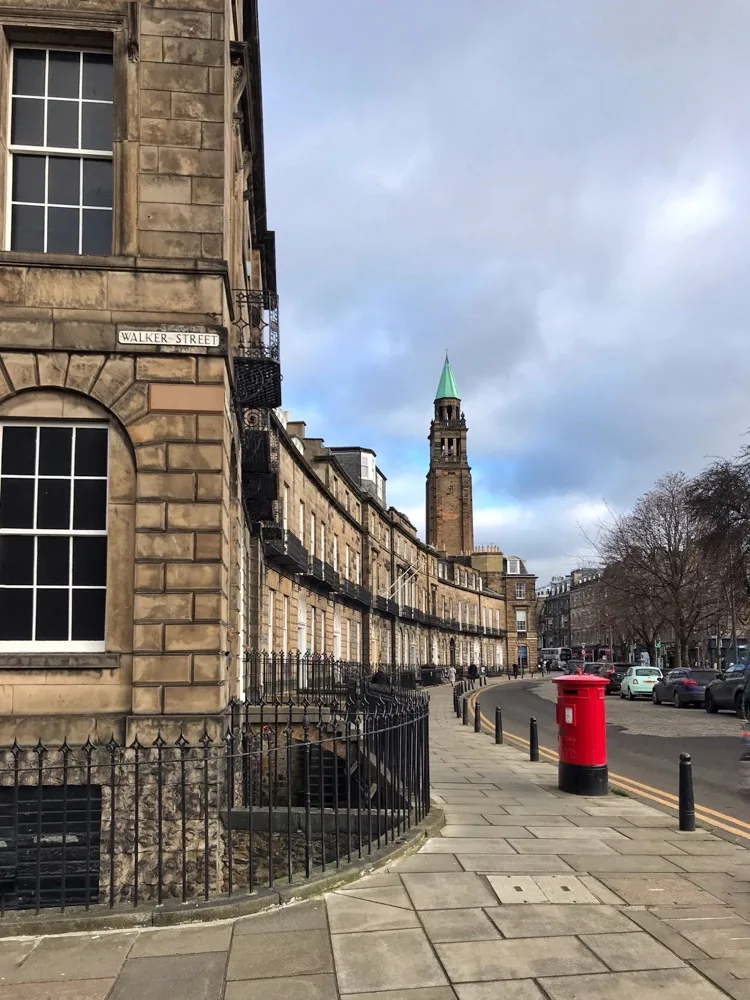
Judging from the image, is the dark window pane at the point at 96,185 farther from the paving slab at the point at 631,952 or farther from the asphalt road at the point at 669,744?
the asphalt road at the point at 669,744

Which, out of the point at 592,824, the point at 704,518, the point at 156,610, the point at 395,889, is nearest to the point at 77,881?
the point at 156,610

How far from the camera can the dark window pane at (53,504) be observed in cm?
809

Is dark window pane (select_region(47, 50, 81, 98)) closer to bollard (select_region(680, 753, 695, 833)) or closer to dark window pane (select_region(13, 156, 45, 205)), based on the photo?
dark window pane (select_region(13, 156, 45, 205))

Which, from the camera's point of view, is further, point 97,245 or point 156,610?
point 97,245

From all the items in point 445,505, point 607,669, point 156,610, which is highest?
point 445,505

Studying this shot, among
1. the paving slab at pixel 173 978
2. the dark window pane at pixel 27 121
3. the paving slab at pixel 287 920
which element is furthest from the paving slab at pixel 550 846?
the dark window pane at pixel 27 121

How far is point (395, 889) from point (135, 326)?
579 cm

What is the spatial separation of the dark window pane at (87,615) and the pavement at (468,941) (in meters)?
3.19

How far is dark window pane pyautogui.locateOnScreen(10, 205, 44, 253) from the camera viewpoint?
845 centimetres

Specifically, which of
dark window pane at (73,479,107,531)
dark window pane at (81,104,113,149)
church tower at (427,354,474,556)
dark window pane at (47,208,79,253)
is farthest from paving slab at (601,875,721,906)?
church tower at (427,354,474,556)

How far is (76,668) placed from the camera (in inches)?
307

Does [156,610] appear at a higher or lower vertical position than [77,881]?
higher

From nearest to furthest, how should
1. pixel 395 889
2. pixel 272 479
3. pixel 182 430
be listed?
1. pixel 395 889
2. pixel 182 430
3. pixel 272 479

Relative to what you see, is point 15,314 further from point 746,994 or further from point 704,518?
point 704,518
